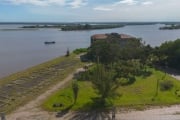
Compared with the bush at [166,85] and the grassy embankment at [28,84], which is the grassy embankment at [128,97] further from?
the grassy embankment at [28,84]

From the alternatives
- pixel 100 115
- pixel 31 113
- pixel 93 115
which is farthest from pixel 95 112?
pixel 31 113

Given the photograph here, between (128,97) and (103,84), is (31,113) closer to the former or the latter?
(103,84)

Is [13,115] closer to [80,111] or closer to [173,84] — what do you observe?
[80,111]

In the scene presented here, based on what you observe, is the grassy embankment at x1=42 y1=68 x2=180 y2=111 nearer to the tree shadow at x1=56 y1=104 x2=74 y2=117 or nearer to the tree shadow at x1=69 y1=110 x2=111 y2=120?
the tree shadow at x1=56 y1=104 x2=74 y2=117

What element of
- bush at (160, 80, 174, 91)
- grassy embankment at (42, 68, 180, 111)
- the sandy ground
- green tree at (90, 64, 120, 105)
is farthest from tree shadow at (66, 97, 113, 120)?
bush at (160, 80, 174, 91)

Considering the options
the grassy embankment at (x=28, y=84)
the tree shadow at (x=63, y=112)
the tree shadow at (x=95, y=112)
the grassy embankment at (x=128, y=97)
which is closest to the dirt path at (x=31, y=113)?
the tree shadow at (x=63, y=112)

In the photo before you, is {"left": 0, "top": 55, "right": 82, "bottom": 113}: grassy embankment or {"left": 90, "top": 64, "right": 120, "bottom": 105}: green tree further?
{"left": 0, "top": 55, "right": 82, "bottom": 113}: grassy embankment

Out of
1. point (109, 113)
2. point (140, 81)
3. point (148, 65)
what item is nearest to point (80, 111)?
point (109, 113)
